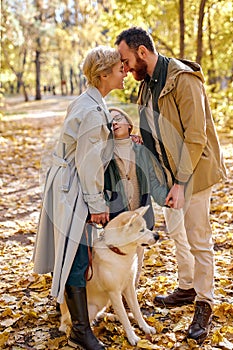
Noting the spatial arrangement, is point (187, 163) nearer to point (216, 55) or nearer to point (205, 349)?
point (205, 349)

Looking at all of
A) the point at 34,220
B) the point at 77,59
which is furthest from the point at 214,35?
the point at 77,59

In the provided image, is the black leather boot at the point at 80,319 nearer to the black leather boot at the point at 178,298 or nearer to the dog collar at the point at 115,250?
the dog collar at the point at 115,250

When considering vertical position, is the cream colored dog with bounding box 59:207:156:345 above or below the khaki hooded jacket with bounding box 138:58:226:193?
below

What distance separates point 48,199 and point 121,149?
0.69 metres

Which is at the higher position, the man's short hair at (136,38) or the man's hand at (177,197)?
the man's short hair at (136,38)

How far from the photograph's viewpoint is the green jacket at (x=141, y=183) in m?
3.66

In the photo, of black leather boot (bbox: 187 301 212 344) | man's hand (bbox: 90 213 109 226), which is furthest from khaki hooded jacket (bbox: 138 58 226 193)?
black leather boot (bbox: 187 301 212 344)

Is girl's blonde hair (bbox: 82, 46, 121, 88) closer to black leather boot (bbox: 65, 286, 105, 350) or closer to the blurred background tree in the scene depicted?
the blurred background tree

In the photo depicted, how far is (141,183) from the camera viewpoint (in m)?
3.77

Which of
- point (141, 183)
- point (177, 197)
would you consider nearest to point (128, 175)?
point (141, 183)

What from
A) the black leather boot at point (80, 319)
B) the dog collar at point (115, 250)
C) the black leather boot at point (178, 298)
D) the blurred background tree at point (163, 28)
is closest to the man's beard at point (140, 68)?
the blurred background tree at point (163, 28)

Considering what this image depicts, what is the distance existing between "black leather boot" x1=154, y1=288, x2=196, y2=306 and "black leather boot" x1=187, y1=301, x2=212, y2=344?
1.69 ft

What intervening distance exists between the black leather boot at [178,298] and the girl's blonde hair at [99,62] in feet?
6.81

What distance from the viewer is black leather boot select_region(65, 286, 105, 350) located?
3.44 metres
